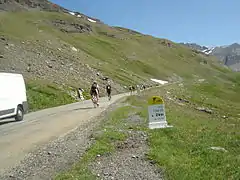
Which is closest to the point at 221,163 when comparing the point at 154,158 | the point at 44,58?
the point at 154,158

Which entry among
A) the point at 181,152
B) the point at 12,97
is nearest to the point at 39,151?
the point at 181,152

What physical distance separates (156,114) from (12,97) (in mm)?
12878

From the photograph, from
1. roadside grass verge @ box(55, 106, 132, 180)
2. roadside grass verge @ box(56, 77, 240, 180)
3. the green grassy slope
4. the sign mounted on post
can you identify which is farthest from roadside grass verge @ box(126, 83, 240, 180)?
the green grassy slope

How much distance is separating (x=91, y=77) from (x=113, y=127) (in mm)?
48491

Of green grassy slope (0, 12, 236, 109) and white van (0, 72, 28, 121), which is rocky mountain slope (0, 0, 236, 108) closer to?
green grassy slope (0, 12, 236, 109)

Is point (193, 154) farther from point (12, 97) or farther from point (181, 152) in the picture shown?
point (12, 97)

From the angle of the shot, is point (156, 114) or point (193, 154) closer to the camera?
point (193, 154)

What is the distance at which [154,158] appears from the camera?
37.7 ft

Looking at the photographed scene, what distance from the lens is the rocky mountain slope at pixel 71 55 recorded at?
2186 inches

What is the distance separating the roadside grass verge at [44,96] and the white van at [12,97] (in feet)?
30.5

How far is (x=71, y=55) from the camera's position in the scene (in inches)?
3150

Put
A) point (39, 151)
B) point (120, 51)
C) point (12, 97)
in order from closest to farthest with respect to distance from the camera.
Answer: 1. point (39, 151)
2. point (12, 97)
3. point (120, 51)

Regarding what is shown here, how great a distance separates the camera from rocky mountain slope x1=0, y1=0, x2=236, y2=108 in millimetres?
55531

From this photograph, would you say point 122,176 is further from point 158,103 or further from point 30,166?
point 158,103
